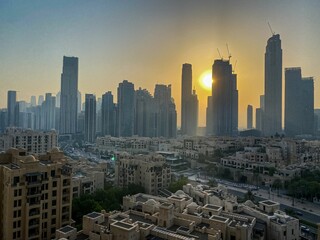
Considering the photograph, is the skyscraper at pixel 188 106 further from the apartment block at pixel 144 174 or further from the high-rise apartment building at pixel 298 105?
the apartment block at pixel 144 174

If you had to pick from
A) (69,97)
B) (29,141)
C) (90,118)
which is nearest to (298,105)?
(90,118)

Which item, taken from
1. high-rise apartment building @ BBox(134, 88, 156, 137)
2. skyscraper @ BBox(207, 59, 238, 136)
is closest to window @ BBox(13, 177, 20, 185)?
high-rise apartment building @ BBox(134, 88, 156, 137)

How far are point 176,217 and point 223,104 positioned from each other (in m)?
37.9

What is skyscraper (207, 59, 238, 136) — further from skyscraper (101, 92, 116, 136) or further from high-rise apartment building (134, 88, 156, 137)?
skyscraper (101, 92, 116, 136)

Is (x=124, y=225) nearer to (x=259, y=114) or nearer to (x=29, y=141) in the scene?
(x=29, y=141)

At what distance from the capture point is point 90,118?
3903 centimetres

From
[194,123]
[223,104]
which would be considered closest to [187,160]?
[223,104]

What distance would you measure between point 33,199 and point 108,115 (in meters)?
34.5

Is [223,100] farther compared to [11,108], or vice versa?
[223,100]

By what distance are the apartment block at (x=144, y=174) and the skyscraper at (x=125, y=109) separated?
25.7m

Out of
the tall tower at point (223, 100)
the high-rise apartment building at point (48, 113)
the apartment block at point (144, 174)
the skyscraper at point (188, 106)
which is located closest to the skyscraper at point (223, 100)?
the tall tower at point (223, 100)

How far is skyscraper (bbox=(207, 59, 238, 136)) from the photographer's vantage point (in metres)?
43.5

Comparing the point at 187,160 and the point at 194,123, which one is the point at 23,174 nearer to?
the point at 187,160

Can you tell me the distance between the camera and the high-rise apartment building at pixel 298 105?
44.3 meters
